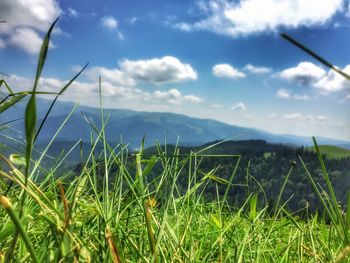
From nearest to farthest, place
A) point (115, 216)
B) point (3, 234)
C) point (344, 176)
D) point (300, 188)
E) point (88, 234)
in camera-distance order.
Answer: point (3, 234), point (115, 216), point (88, 234), point (300, 188), point (344, 176)

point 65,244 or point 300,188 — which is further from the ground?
point 65,244

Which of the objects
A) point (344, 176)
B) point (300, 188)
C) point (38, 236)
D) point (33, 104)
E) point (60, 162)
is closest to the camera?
point (33, 104)

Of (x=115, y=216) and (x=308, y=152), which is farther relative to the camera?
(x=308, y=152)

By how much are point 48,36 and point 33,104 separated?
0.43 ft

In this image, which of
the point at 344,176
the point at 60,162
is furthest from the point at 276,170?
the point at 60,162

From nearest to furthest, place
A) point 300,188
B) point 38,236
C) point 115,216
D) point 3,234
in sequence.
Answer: point 3,234
point 115,216
point 38,236
point 300,188

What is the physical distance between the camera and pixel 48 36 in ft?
2.15

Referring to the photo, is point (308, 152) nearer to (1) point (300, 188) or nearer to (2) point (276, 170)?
(2) point (276, 170)

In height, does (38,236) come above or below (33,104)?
below

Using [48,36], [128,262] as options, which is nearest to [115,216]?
[128,262]

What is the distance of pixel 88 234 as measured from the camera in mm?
1733

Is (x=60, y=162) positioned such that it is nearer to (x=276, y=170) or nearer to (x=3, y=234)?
(x=3, y=234)

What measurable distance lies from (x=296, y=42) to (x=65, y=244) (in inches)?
31.2

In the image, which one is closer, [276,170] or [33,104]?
[33,104]
